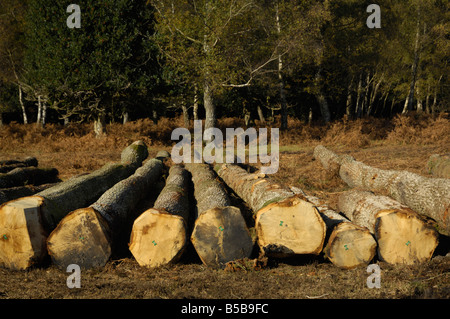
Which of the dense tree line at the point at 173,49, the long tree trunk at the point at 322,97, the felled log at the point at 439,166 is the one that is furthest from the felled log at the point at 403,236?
the long tree trunk at the point at 322,97

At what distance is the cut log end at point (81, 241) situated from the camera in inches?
177

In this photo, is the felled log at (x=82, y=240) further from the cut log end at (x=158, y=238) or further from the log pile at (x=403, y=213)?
the log pile at (x=403, y=213)

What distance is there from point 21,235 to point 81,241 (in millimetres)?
829

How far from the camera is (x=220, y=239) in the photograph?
4.48m

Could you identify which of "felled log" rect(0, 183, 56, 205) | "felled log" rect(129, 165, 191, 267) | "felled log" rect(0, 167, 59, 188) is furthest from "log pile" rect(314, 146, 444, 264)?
"felled log" rect(0, 167, 59, 188)

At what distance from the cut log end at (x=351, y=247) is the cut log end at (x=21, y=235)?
4.10m

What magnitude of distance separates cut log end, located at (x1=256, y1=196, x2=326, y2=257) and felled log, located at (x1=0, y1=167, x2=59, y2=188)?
7.41 m

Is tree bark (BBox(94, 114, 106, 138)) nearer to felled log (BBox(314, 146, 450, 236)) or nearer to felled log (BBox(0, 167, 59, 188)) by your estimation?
felled log (BBox(0, 167, 59, 188))

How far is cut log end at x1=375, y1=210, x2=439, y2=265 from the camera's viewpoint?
437 centimetres

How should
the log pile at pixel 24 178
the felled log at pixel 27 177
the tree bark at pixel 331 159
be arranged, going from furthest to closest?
the tree bark at pixel 331 159 < the felled log at pixel 27 177 < the log pile at pixel 24 178

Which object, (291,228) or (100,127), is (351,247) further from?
(100,127)

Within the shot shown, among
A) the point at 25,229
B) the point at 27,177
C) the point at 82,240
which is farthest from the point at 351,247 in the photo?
the point at 27,177
